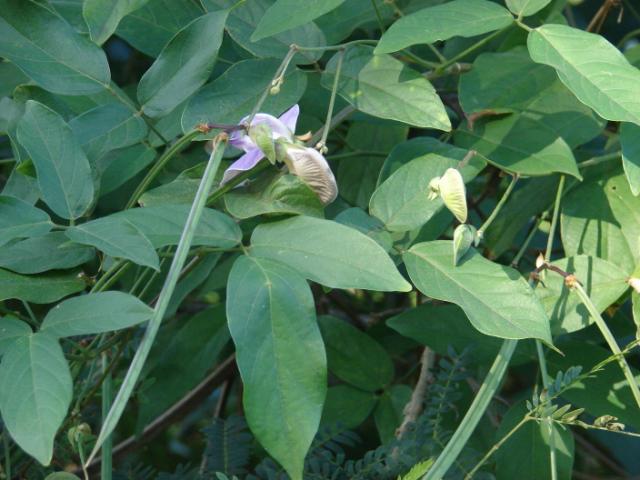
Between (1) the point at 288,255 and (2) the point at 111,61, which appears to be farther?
(2) the point at 111,61

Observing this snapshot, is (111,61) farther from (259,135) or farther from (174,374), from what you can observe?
(259,135)

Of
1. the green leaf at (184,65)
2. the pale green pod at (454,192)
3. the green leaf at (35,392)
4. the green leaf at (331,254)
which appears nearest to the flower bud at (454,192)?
the pale green pod at (454,192)

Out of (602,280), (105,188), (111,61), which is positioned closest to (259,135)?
(105,188)

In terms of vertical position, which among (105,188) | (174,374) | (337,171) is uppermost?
(105,188)

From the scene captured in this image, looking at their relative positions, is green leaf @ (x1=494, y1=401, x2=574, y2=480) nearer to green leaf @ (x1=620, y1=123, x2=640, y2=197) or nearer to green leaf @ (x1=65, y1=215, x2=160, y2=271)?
green leaf @ (x1=620, y1=123, x2=640, y2=197)

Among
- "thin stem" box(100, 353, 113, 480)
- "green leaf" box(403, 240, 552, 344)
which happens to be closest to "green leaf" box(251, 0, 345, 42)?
"green leaf" box(403, 240, 552, 344)

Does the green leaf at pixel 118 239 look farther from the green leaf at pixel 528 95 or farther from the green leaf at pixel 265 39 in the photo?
the green leaf at pixel 528 95

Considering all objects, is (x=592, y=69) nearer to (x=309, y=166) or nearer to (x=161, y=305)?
(x=309, y=166)
